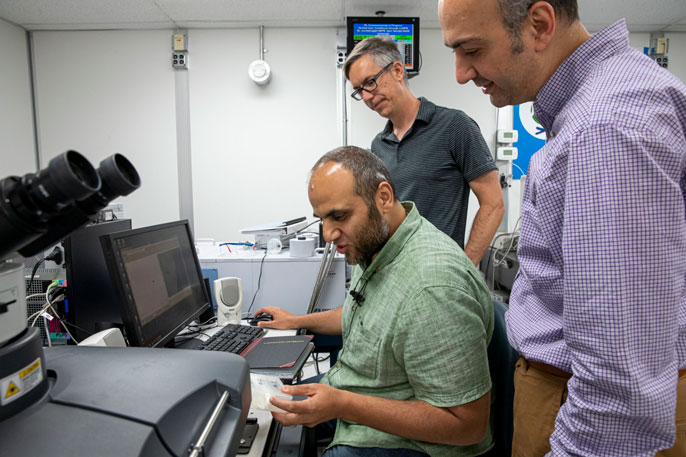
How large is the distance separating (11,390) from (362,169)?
2.70 ft

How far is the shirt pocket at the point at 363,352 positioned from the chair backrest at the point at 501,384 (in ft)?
1.01

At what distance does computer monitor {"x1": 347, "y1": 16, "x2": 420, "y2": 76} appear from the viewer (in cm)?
282

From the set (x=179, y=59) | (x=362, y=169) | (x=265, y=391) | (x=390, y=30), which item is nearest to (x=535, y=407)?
(x=265, y=391)

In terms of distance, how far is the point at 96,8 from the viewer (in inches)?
110

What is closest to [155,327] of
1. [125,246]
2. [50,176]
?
[125,246]

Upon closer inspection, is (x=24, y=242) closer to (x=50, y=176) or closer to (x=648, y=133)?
(x=50, y=176)

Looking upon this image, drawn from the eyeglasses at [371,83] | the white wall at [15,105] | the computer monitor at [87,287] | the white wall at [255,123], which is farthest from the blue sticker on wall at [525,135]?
the white wall at [15,105]

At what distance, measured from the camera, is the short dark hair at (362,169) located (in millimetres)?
1062

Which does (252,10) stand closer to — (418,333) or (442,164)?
(442,164)

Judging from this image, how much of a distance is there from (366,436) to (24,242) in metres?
0.79

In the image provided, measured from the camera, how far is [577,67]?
0.67 meters

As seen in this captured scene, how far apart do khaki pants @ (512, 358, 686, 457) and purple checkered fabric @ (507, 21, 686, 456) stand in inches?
5.7

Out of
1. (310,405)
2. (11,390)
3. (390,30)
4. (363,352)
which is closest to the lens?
(11,390)

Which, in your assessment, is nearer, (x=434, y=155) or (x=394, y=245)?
(x=394, y=245)
